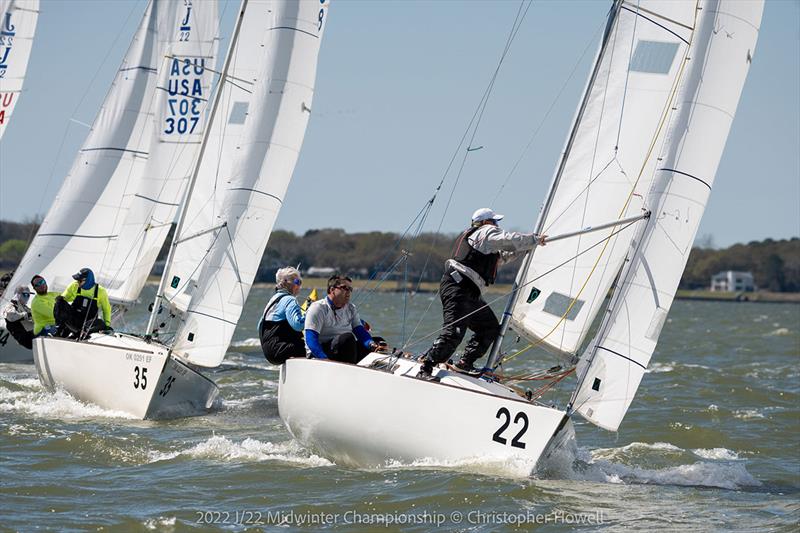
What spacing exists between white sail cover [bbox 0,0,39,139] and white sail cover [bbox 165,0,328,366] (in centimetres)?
688

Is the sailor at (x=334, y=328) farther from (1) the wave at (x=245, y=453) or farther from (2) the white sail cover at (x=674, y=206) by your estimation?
(2) the white sail cover at (x=674, y=206)

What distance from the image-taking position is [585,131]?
9.22 m

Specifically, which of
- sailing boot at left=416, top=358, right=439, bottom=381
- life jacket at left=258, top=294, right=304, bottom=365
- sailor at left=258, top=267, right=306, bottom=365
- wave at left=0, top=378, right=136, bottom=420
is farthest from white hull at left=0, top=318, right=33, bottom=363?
sailing boot at left=416, top=358, right=439, bottom=381

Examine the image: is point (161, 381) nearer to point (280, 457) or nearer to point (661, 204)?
point (280, 457)

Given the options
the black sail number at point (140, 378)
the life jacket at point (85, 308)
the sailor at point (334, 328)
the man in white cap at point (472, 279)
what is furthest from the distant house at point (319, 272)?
the man in white cap at point (472, 279)

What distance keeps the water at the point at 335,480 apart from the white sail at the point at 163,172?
11.8 ft

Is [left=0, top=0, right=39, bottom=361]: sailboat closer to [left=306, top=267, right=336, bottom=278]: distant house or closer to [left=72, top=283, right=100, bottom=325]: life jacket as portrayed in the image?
[left=72, top=283, right=100, bottom=325]: life jacket

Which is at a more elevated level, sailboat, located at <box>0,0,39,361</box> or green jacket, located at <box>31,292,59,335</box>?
sailboat, located at <box>0,0,39,361</box>

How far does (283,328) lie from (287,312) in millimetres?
148

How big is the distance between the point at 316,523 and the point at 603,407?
2498 millimetres

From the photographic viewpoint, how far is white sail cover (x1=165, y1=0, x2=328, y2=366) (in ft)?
41.8

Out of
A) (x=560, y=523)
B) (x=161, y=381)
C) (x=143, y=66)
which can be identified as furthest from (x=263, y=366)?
(x=560, y=523)

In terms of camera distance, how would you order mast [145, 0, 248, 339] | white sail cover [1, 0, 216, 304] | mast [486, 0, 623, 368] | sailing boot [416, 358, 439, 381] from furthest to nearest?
white sail cover [1, 0, 216, 304], mast [145, 0, 248, 339], mast [486, 0, 623, 368], sailing boot [416, 358, 439, 381]

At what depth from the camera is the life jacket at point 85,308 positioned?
40.8 feet
